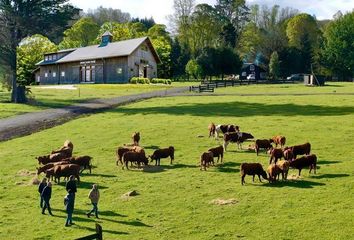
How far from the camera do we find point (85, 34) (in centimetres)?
14450

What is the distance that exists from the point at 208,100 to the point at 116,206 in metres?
40.0

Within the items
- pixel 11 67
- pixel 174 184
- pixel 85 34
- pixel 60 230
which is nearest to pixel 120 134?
pixel 174 184

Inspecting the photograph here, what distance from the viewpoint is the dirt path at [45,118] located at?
1548 inches

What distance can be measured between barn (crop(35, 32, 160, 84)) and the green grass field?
5609 cm

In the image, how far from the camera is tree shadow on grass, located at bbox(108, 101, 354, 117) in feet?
144

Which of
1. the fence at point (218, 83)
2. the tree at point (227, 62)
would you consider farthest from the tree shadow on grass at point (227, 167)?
the tree at point (227, 62)

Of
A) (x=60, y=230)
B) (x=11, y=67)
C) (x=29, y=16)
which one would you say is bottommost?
(x=60, y=230)

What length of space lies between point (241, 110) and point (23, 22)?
29475mm

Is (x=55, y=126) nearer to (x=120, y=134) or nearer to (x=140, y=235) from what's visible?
(x=120, y=134)

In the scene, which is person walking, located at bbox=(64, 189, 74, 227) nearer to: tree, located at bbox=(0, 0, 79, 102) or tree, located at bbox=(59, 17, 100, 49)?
tree, located at bbox=(0, 0, 79, 102)

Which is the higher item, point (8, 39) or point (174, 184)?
point (8, 39)

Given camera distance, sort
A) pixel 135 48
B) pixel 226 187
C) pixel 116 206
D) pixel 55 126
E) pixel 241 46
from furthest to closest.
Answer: pixel 241 46
pixel 135 48
pixel 55 126
pixel 226 187
pixel 116 206

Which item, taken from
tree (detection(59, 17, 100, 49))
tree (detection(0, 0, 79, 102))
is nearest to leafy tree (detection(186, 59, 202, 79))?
tree (detection(0, 0, 79, 102))

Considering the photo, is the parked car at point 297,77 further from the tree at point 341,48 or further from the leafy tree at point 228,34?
the leafy tree at point 228,34
